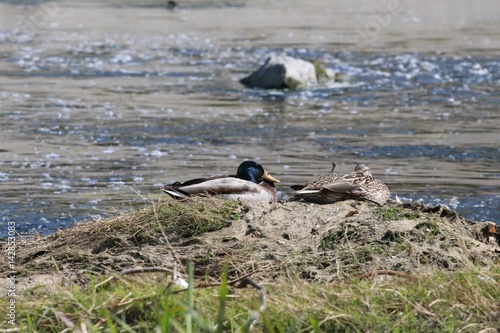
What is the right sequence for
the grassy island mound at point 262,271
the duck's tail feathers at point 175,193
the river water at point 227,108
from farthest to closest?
the river water at point 227,108
the duck's tail feathers at point 175,193
the grassy island mound at point 262,271

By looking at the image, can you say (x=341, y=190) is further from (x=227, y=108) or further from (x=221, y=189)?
(x=227, y=108)

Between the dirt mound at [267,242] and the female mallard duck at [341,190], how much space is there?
580 mm

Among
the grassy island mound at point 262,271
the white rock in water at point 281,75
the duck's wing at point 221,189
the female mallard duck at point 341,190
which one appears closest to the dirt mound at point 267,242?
the grassy island mound at point 262,271

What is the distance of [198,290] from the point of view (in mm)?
5465

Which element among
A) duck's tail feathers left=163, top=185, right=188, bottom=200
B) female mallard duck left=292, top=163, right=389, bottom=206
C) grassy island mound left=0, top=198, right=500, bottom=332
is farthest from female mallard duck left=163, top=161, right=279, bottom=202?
grassy island mound left=0, top=198, right=500, bottom=332

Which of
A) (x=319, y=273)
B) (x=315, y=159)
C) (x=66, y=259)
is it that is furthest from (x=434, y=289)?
(x=315, y=159)

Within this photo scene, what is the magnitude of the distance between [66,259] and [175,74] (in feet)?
45.8

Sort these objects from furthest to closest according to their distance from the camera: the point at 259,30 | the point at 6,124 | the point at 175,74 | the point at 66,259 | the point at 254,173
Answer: the point at 259,30 < the point at 175,74 < the point at 6,124 < the point at 254,173 < the point at 66,259

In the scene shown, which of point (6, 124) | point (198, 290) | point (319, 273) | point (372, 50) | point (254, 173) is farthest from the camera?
point (372, 50)

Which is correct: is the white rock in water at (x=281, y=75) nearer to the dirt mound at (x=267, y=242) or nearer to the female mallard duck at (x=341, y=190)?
the female mallard duck at (x=341, y=190)

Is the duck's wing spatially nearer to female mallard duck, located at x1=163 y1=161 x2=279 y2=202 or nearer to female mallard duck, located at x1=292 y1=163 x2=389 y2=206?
female mallard duck, located at x1=163 y1=161 x2=279 y2=202

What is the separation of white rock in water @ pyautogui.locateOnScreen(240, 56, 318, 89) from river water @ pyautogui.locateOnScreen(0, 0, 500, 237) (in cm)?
33

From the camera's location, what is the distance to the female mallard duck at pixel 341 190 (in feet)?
28.9

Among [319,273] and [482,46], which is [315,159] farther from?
[482,46]
